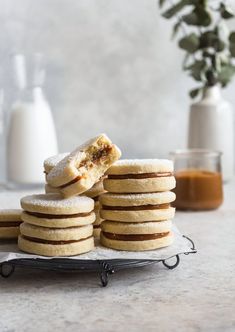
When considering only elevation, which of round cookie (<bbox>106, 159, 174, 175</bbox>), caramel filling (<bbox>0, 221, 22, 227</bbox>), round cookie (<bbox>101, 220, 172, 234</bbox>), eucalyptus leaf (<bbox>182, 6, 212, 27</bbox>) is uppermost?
eucalyptus leaf (<bbox>182, 6, 212, 27</bbox>)

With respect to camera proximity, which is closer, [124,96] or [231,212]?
[231,212]

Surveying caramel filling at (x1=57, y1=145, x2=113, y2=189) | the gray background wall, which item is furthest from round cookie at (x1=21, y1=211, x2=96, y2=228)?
the gray background wall

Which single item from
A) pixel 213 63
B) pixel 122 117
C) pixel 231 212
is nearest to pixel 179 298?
pixel 231 212

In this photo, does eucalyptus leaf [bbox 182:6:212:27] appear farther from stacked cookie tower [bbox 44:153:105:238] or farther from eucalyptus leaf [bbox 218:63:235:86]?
stacked cookie tower [bbox 44:153:105:238]

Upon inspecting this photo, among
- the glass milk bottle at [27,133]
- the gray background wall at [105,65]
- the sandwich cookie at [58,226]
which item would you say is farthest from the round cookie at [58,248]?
the gray background wall at [105,65]

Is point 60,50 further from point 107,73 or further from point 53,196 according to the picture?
point 53,196

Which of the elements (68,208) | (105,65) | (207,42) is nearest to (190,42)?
(207,42)

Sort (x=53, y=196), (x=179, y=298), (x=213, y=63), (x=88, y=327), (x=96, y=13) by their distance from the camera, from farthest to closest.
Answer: (x=96, y=13), (x=213, y=63), (x=53, y=196), (x=179, y=298), (x=88, y=327)
